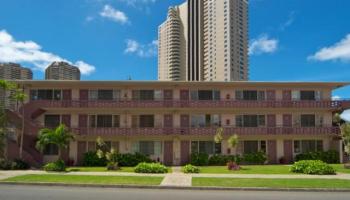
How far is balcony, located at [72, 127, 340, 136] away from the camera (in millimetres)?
41281

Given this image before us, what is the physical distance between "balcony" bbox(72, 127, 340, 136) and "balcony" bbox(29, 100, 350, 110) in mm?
2335

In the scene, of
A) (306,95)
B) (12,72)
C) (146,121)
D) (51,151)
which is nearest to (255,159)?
(306,95)

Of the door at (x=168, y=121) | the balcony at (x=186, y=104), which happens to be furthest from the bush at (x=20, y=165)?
the door at (x=168, y=121)

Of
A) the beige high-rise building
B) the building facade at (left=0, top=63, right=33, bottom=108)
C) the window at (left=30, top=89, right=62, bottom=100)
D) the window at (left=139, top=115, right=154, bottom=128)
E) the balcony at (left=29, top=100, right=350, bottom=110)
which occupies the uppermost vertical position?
the beige high-rise building

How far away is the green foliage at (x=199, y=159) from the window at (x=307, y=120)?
11.2 meters

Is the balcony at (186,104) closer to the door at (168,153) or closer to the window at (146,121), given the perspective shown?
the window at (146,121)

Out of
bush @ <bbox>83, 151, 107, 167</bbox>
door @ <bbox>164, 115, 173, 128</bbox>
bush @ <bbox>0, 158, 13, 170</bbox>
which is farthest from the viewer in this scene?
door @ <bbox>164, 115, 173, 128</bbox>

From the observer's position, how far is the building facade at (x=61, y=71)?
225ft

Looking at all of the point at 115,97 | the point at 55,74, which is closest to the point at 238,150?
the point at 115,97

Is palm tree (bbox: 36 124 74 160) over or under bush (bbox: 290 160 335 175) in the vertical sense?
over

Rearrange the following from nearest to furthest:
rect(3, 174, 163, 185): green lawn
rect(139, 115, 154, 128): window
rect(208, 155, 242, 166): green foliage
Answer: rect(3, 174, 163, 185): green lawn → rect(208, 155, 242, 166): green foliage → rect(139, 115, 154, 128): window

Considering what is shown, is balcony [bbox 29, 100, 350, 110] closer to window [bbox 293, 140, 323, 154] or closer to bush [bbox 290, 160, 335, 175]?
window [bbox 293, 140, 323, 154]

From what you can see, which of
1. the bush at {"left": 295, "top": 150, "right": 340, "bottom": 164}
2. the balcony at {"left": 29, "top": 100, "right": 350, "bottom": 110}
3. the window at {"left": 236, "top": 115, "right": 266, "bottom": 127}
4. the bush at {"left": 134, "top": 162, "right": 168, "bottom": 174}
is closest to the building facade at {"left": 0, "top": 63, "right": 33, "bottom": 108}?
the balcony at {"left": 29, "top": 100, "right": 350, "bottom": 110}

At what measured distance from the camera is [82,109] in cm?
4216
